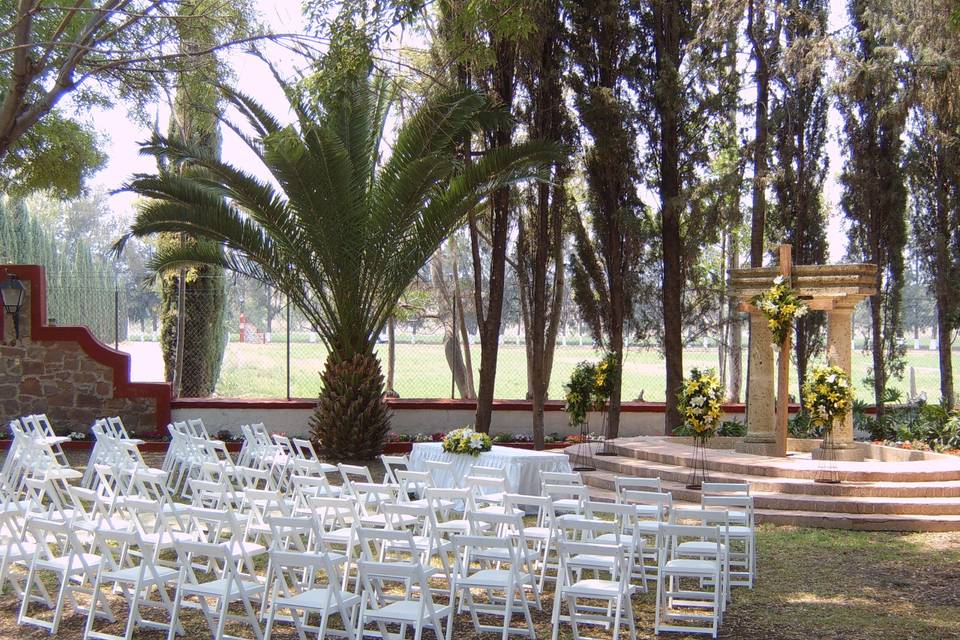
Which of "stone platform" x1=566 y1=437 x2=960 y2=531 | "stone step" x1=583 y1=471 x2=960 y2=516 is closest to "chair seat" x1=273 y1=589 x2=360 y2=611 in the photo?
"stone step" x1=583 y1=471 x2=960 y2=516

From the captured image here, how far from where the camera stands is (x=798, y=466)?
11188mm

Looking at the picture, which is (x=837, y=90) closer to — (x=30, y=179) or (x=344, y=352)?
(x=344, y=352)

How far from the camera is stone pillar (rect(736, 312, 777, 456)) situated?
41.8ft

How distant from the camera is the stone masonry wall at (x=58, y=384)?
1527cm

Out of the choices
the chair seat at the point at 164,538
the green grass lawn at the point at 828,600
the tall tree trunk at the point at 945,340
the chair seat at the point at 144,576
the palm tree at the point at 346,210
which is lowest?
the green grass lawn at the point at 828,600

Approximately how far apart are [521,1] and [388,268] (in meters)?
5.54

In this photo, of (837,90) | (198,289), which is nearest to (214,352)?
(198,289)

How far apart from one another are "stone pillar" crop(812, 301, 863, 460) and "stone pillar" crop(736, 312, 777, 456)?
2.55 feet

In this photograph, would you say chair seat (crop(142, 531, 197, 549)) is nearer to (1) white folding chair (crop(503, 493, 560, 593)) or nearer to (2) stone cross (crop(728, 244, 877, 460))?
(1) white folding chair (crop(503, 493, 560, 593))

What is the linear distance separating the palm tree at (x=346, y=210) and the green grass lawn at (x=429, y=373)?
33.4 ft

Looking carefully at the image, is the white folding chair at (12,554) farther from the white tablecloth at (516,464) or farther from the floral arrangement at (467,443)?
the floral arrangement at (467,443)

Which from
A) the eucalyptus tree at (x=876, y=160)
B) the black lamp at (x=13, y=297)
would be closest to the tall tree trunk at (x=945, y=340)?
the eucalyptus tree at (x=876, y=160)

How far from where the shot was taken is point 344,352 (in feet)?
46.4

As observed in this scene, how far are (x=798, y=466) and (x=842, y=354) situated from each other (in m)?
1.71
